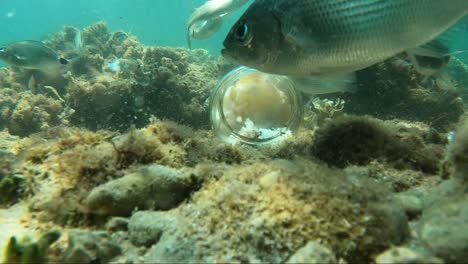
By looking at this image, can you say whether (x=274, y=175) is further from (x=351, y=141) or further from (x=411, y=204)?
(x=351, y=141)

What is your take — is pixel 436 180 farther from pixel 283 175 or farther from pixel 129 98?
pixel 129 98

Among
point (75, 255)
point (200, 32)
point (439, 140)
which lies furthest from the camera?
point (200, 32)

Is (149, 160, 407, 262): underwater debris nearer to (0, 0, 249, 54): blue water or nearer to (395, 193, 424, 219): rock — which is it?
(395, 193, 424, 219): rock

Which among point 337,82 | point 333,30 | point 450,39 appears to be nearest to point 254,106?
point 337,82

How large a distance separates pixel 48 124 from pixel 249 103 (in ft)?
17.8

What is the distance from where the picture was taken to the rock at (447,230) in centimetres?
196

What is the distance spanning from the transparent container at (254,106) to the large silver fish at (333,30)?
6.58 feet

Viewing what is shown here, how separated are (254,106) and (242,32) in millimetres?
2398

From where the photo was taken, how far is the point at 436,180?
10.8 feet

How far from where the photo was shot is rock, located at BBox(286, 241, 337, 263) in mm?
1956

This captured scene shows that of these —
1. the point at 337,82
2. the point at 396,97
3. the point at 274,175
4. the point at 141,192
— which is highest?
the point at 337,82

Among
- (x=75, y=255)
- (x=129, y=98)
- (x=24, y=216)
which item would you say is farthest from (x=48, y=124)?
(x=75, y=255)

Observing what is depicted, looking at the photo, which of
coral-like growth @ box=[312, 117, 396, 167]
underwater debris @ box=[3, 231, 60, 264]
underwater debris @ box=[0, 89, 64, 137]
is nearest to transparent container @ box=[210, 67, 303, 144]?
coral-like growth @ box=[312, 117, 396, 167]

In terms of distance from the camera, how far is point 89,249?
2314 mm
